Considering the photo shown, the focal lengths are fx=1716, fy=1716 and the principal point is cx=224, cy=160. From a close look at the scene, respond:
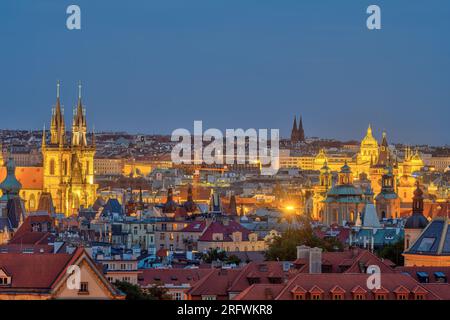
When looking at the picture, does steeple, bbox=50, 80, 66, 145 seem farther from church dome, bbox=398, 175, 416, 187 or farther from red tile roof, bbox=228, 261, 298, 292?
red tile roof, bbox=228, 261, 298, 292

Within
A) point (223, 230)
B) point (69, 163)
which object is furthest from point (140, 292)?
point (69, 163)

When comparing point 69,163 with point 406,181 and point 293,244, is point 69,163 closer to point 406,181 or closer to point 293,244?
point 406,181

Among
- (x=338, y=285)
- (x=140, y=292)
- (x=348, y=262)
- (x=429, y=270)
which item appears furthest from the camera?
(x=429, y=270)

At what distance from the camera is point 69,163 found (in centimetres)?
11706

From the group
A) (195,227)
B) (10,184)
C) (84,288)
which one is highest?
(10,184)

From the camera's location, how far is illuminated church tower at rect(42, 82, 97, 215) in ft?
372

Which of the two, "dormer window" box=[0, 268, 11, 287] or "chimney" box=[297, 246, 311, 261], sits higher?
"dormer window" box=[0, 268, 11, 287]

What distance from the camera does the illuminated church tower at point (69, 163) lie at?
372 ft

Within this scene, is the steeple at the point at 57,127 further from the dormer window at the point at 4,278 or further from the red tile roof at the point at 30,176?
the dormer window at the point at 4,278

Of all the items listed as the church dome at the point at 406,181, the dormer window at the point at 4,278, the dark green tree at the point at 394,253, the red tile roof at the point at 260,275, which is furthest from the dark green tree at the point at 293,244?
the church dome at the point at 406,181

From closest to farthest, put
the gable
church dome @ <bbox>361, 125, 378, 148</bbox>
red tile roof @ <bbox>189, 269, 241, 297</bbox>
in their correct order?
1. the gable
2. red tile roof @ <bbox>189, 269, 241, 297</bbox>
3. church dome @ <bbox>361, 125, 378, 148</bbox>

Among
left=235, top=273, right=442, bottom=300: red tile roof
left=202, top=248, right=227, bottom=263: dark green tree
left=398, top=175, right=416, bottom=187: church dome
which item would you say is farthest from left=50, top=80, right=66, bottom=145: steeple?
left=235, top=273, right=442, bottom=300: red tile roof
